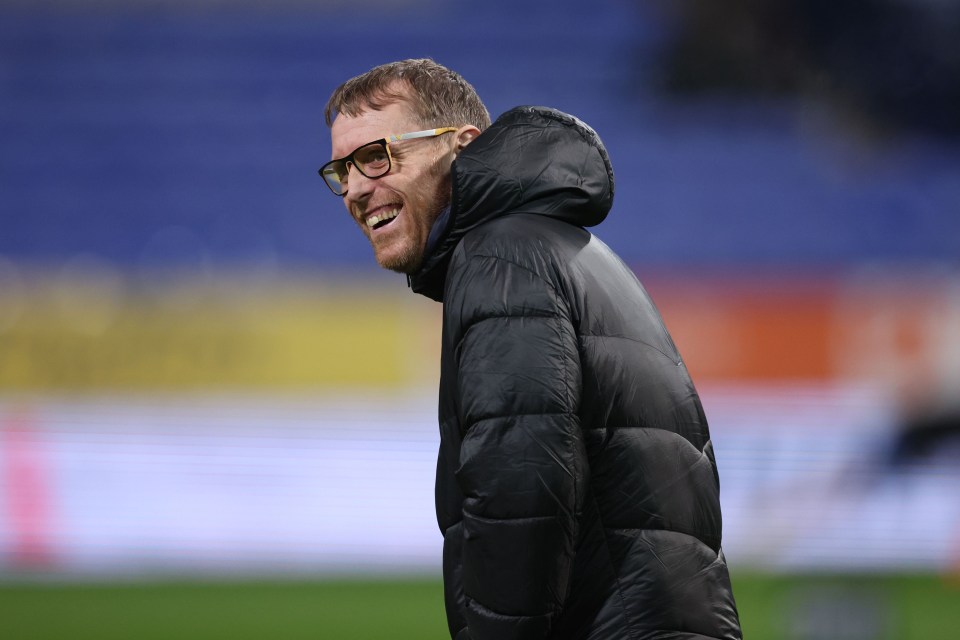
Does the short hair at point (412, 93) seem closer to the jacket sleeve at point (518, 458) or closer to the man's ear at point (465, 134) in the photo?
the man's ear at point (465, 134)

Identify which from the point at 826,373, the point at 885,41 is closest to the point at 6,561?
the point at 826,373

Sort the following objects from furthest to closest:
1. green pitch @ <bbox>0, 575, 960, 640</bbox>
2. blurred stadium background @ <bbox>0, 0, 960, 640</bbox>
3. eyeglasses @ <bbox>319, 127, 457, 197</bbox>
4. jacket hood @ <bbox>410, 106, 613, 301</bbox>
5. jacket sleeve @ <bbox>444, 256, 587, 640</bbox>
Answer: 1. blurred stadium background @ <bbox>0, 0, 960, 640</bbox>
2. green pitch @ <bbox>0, 575, 960, 640</bbox>
3. eyeglasses @ <bbox>319, 127, 457, 197</bbox>
4. jacket hood @ <bbox>410, 106, 613, 301</bbox>
5. jacket sleeve @ <bbox>444, 256, 587, 640</bbox>

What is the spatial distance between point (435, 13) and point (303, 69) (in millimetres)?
1104

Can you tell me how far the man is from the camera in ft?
4.68

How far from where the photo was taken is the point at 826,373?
669 cm

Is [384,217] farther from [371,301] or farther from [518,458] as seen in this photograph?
[371,301]

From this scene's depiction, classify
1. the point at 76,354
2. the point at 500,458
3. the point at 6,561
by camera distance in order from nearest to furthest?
1. the point at 500,458
2. the point at 6,561
3. the point at 76,354

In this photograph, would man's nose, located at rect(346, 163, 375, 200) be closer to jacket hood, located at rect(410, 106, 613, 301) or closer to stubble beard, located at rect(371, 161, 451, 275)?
stubble beard, located at rect(371, 161, 451, 275)

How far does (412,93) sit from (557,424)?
63cm

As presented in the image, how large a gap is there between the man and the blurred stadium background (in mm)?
2325

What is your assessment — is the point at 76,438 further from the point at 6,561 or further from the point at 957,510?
the point at 957,510

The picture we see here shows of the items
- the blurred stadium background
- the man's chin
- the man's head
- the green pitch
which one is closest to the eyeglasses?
the man's head

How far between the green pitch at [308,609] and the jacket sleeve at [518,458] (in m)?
3.09

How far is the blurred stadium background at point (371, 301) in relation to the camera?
641 centimetres
